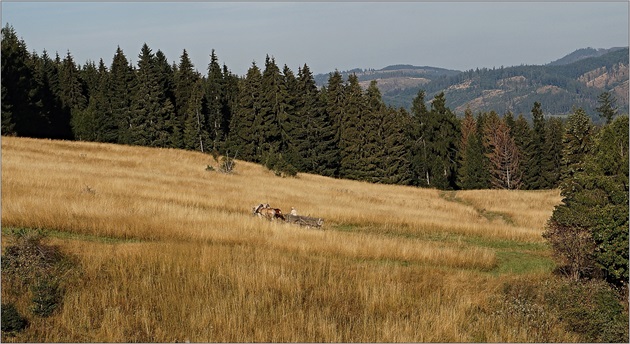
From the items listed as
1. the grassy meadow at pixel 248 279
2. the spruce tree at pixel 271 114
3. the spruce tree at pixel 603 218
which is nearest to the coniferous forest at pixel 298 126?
the spruce tree at pixel 271 114

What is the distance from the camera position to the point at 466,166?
7138 cm

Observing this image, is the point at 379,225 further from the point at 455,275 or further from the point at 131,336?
the point at 131,336

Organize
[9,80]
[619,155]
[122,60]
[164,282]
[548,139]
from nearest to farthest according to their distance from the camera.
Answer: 1. [164,282]
2. [619,155]
3. [9,80]
4. [122,60]
5. [548,139]

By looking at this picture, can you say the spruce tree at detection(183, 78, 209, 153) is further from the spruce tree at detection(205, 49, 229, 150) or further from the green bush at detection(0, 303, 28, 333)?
the green bush at detection(0, 303, 28, 333)

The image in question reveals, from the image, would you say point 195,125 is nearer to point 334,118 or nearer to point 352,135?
point 334,118

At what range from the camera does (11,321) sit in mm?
6918

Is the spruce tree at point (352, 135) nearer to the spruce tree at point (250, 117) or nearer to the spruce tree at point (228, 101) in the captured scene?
the spruce tree at point (250, 117)

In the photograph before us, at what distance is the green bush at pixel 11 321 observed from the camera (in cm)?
689

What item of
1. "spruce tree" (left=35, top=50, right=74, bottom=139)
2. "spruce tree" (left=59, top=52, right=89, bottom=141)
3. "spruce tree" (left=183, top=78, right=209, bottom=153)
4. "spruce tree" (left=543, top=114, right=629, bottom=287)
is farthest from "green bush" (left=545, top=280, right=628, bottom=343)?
"spruce tree" (left=59, top=52, right=89, bottom=141)

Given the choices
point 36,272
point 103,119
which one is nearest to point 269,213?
point 36,272

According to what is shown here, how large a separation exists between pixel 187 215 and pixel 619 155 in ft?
40.4

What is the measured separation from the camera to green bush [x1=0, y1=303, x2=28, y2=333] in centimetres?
689

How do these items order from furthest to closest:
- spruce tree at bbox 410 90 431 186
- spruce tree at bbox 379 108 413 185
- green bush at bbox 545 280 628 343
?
spruce tree at bbox 410 90 431 186, spruce tree at bbox 379 108 413 185, green bush at bbox 545 280 628 343

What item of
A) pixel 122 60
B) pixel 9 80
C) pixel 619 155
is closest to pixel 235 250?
pixel 619 155
